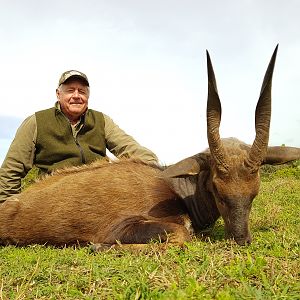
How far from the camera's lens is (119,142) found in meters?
7.47

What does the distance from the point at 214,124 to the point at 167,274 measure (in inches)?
92.9

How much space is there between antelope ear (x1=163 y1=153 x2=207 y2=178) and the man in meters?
1.51

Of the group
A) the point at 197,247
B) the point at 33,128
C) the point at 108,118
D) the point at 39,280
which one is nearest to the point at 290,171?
the point at 108,118

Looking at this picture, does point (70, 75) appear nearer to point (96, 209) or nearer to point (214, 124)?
point (96, 209)

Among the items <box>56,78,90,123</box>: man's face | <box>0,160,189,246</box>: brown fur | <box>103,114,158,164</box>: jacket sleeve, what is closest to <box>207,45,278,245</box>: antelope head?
<box>0,160,189,246</box>: brown fur

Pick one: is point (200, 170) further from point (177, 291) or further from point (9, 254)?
point (177, 291)

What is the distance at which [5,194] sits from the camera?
6.73m

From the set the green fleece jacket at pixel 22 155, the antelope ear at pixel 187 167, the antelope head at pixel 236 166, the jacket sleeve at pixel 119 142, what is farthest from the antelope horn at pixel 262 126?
the jacket sleeve at pixel 119 142

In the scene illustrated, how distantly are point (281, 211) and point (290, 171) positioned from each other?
32.8 feet

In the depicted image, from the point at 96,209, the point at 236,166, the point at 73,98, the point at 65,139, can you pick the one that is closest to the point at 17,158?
the point at 65,139

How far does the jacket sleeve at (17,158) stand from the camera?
676cm

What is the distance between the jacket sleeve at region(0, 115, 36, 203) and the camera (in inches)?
266

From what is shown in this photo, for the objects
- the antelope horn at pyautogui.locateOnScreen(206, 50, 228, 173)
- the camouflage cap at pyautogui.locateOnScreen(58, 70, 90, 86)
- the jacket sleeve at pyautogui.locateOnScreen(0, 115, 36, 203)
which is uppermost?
the camouflage cap at pyautogui.locateOnScreen(58, 70, 90, 86)

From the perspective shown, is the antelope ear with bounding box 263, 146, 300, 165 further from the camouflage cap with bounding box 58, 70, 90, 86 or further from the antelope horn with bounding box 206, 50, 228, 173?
the camouflage cap with bounding box 58, 70, 90, 86
